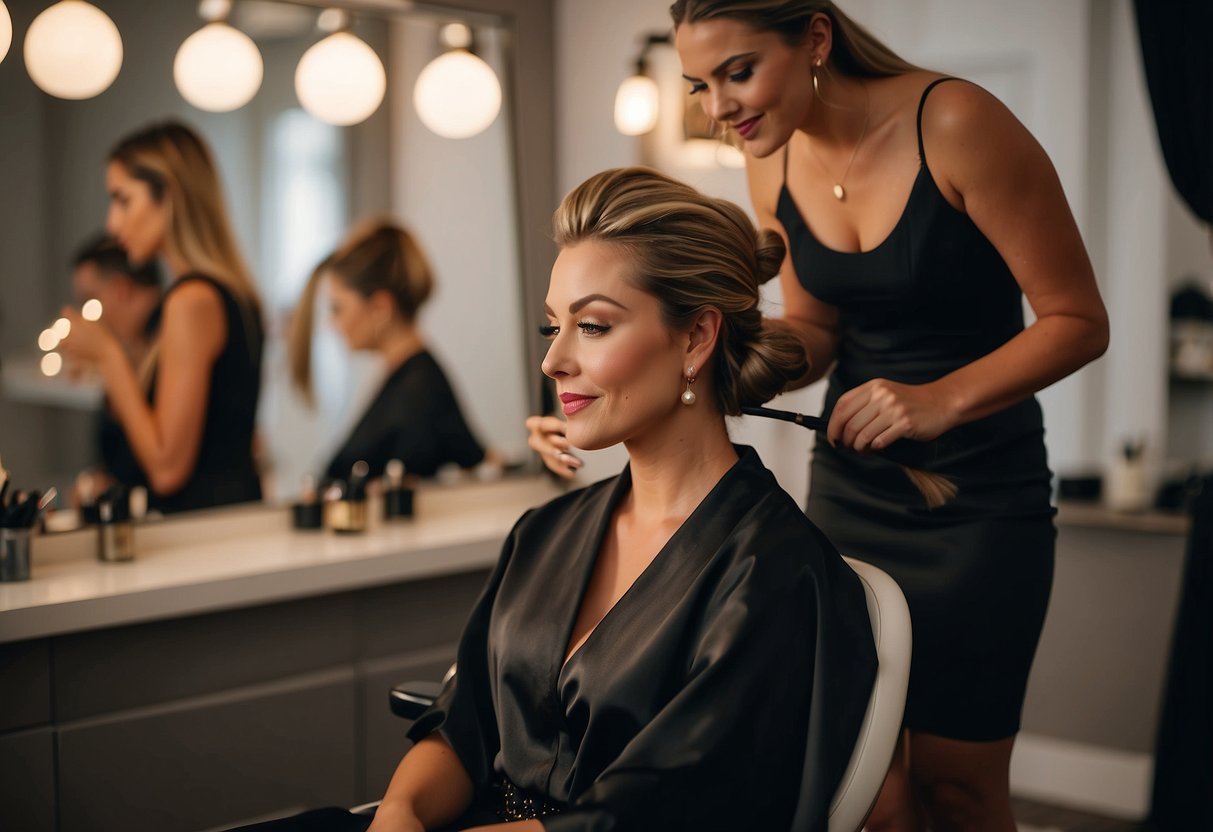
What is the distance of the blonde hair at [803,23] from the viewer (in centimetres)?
146

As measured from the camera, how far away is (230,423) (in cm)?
267

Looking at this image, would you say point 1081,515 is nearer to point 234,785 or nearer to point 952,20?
point 952,20

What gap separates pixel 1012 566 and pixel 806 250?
0.50 m

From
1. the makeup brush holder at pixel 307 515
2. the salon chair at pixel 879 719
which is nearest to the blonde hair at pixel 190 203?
the makeup brush holder at pixel 307 515

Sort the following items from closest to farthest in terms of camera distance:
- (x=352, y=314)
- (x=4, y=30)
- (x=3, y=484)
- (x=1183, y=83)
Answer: (x=4, y=30)
(x=3, y=484)
(x=1183, y=83)
(x=352, y=314)

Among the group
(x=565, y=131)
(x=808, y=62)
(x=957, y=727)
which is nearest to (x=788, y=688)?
(x=957, y=727)

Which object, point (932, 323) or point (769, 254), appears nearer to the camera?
point (769, 254)

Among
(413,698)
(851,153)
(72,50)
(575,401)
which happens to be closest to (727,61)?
(851,153)

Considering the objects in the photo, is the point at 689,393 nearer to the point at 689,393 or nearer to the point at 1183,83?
the point at 689,393

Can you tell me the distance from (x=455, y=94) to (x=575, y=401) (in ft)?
5.96

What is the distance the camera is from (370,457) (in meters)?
2.94

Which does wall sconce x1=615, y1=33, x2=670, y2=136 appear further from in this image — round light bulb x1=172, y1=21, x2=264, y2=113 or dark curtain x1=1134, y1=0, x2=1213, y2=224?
dark curtain x1=1134, y1=0, x2=1213, y2=224

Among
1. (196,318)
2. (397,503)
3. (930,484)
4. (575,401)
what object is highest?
(196,318)

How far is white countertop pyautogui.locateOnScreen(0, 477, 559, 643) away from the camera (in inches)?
83.6
